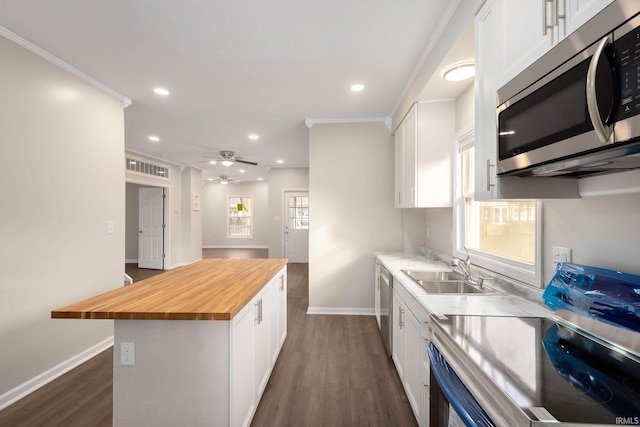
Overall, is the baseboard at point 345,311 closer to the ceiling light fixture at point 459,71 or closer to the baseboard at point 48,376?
the baseboard at point 48,376

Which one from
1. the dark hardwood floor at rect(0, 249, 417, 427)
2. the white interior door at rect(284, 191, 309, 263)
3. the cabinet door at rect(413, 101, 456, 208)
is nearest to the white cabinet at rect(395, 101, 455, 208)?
the cabinet door at rect(413, 101, 456, 208)

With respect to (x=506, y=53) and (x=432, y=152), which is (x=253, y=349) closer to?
(x=506, y=53)

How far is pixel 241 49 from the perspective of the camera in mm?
2334

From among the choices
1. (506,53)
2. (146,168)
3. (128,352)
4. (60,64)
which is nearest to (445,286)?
(506,53)

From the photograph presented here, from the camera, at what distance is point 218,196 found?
38.0 feet

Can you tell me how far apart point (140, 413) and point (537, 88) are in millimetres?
2335

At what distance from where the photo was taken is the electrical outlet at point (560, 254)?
4.70 ft

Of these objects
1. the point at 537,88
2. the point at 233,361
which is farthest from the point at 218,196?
the point at 537,88

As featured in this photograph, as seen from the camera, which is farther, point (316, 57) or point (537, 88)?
point (316, 57)

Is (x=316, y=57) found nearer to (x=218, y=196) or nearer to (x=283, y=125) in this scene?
(x=283, y=125)

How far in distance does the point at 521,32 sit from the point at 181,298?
208 cm

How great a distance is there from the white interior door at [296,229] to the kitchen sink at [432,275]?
569cm

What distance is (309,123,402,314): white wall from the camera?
401 cm

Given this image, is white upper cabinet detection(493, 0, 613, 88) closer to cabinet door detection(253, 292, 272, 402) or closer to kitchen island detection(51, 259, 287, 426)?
kitchen island detection(51, 259, 287, 426)
